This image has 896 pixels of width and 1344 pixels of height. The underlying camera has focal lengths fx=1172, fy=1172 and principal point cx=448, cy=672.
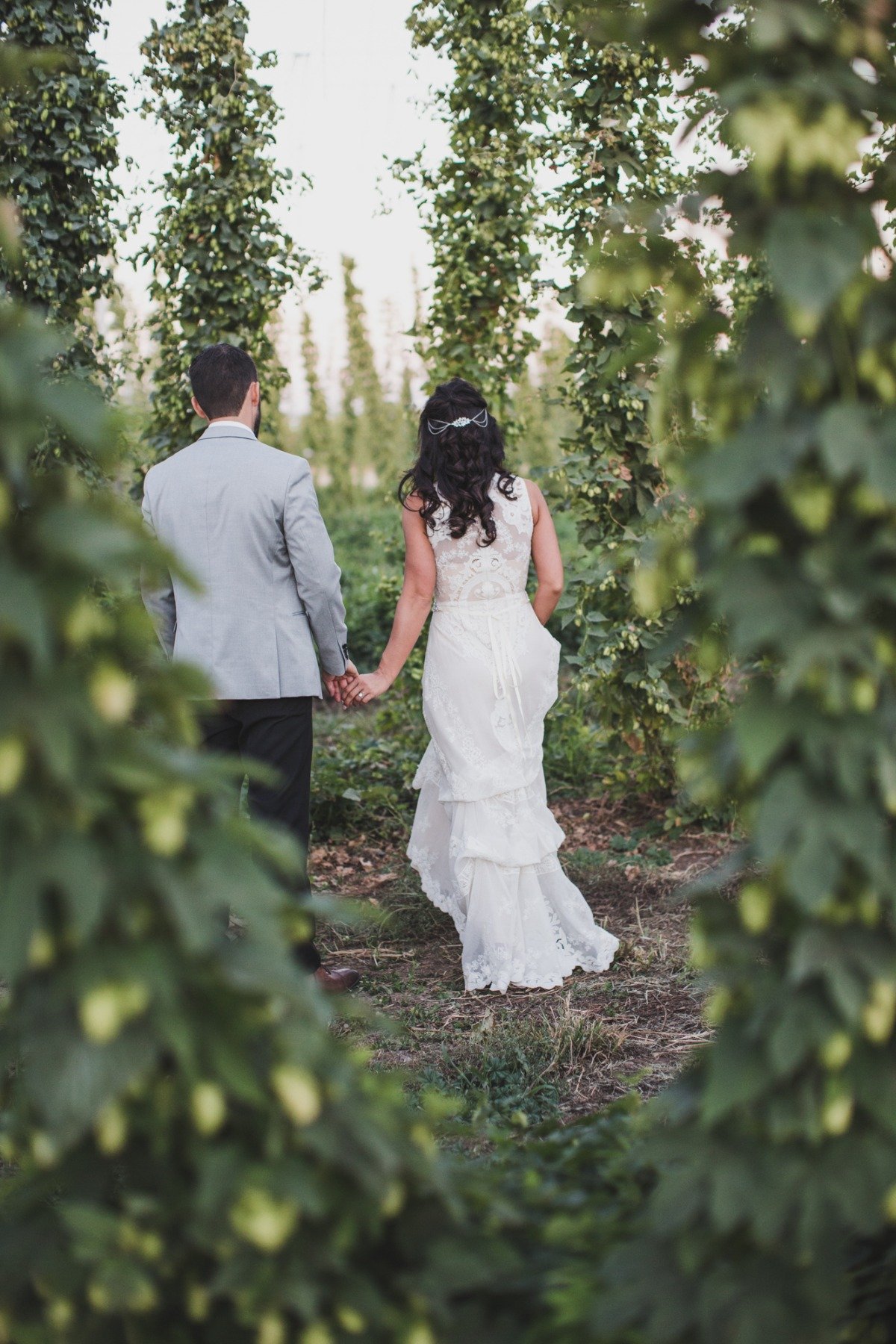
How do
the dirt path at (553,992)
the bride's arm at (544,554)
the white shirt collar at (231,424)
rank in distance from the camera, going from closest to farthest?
1. the dirt path at (553,992)
2. the white shirt collar at (231,424)
3. the bride's arm at (544,554)

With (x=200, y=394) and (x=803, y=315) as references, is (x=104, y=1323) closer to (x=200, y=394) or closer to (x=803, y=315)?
(x=803, y=315)

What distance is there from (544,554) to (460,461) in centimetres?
52

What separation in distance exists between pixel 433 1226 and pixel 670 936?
3365 mm

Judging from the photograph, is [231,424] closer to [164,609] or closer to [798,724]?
[164,609]

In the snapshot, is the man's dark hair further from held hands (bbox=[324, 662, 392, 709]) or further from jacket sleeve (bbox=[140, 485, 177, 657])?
held hands (bbox=[324, 662, 392, 709])

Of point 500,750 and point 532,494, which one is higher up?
point 532,494

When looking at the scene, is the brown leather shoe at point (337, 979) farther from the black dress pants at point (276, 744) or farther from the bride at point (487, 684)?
the bride at point (487, 684)

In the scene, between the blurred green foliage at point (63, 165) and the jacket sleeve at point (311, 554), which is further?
the blurred green foliage at point (63, 165)

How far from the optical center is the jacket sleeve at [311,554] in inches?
151

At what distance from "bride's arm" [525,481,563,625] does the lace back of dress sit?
0.06m

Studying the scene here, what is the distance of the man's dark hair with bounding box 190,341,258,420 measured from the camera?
388cm

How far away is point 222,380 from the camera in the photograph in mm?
3865

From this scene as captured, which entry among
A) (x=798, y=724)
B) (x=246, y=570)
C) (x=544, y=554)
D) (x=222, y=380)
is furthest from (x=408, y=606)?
(x=798, y=724)

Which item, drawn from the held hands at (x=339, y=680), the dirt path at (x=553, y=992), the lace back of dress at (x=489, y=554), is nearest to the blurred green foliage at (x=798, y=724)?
the dirt path at (x=553, y=992)
